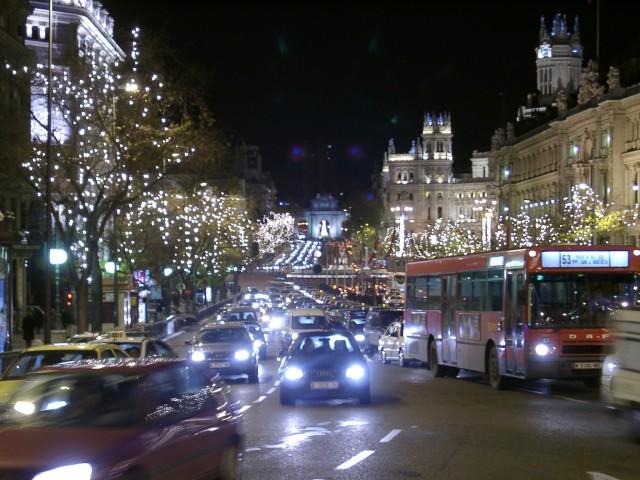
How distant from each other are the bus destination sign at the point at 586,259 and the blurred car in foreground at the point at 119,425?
41.8 ft

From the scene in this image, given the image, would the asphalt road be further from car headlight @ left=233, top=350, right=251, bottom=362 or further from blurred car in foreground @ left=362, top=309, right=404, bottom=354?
blurred car in foreground @ left=362, top=309, right=404, bottom=354

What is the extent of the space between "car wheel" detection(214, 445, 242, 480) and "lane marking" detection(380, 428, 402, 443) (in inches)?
174

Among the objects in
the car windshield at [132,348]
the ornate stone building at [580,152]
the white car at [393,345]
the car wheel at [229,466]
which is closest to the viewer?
the car wheel at [229,466]

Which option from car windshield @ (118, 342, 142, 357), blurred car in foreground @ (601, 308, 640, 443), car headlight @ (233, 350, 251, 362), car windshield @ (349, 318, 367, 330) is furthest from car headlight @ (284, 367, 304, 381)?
car windshield @ (349, 318, 367, 330)

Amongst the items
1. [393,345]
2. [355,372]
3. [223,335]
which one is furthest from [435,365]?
[355,372]

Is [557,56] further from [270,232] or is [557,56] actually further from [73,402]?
[73,402]

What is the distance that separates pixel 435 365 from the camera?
29375 millimetres

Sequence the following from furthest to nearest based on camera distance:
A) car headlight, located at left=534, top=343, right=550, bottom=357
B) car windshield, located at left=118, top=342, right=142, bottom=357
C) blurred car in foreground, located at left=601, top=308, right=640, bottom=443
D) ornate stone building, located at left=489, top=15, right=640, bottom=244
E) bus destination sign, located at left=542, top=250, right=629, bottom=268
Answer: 1. ornate stone building, located at left=489, top=15, right=640, bottom=244
2. bus destination sign, located at left=542, top=250, right=629, bottom=268
3. car headlight, located at left=534, top=343, right=550, bottom=357
4. car windshield, located at left=118, top=342, right=142, bottom=357
5. blurred car in foreground, located at left=601, top=308, right=640, bottom=443

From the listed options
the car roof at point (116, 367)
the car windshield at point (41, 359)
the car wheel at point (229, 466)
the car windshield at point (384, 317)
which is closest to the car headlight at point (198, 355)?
the car windshield at point (41, 359)

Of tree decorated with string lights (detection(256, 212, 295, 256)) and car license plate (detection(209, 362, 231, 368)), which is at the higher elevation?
tree decorated with string lights (detection(256, 212, 295, 256))

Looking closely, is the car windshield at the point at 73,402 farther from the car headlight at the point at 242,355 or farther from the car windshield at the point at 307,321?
the car windshield at the point at 307,321

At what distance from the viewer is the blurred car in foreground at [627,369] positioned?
47.5 feet

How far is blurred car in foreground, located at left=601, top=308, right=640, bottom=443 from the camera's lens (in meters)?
14.5

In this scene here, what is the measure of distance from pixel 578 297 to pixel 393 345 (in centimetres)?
1491
